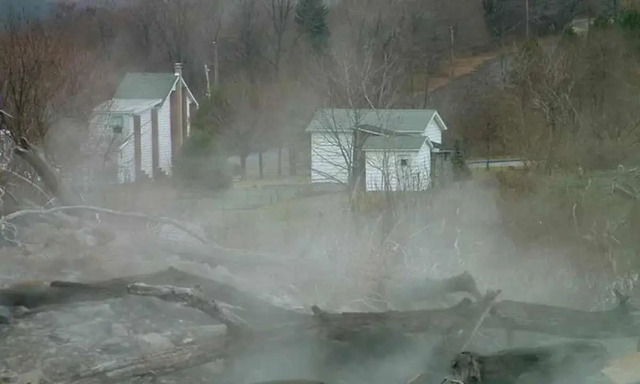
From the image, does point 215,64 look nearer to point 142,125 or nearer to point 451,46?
point 142,125

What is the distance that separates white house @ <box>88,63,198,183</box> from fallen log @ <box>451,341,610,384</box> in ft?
17.7

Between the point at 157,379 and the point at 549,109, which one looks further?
the point at 549,109

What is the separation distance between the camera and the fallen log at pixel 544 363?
2.71m

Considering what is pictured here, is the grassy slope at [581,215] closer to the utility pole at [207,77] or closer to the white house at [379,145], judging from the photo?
the white house at [379,145]

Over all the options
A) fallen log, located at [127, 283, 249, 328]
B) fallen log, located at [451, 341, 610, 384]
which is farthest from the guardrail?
fallen log, located at [127, 283, 249, 328]

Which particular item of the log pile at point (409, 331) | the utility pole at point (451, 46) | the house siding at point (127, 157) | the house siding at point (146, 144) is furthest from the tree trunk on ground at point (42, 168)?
the utility pole at point (451, 46)

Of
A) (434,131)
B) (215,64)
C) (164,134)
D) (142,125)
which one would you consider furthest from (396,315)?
(164,134)

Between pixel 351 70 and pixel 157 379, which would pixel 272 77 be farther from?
pixel 157 379

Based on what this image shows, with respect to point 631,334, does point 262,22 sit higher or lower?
higher

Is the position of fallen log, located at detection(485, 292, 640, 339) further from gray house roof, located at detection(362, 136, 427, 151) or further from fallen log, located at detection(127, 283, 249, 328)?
gray house roof, located at detection(362, 136, 427, 151)

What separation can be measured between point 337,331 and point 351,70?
655 centimetres

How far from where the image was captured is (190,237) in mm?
4746

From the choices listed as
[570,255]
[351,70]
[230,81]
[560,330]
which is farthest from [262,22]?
[560,330]

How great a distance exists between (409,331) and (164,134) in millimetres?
8631
